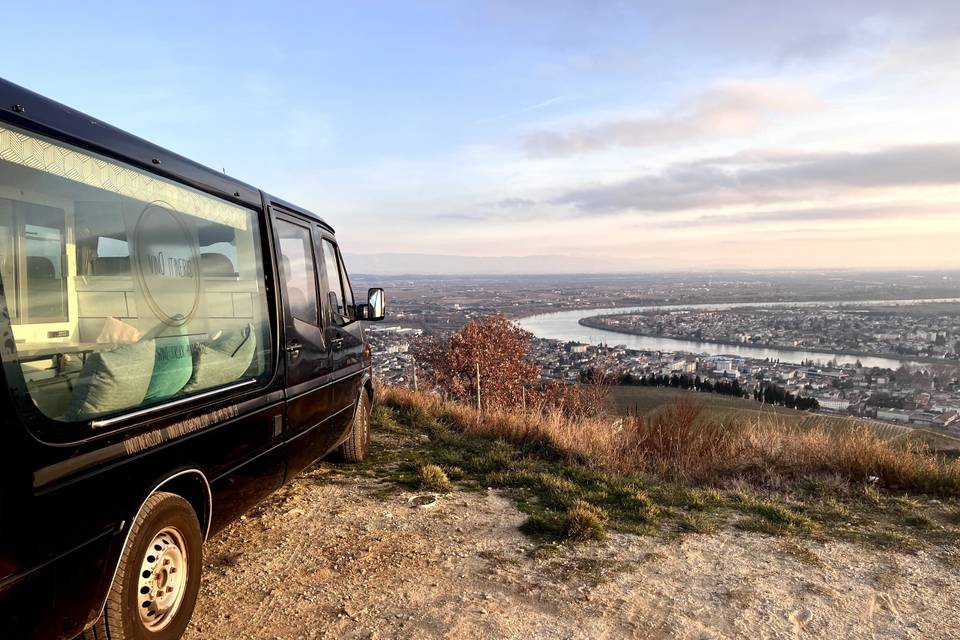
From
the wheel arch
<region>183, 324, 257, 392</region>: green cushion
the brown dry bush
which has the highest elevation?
<region>183, 324, 257, 392</region>: green cushion

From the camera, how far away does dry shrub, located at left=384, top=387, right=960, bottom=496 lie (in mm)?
5695

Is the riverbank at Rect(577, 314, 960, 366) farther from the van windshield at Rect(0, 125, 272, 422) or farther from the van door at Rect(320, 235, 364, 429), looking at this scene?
the van windshield at Rect(0, 125, 272, 422)

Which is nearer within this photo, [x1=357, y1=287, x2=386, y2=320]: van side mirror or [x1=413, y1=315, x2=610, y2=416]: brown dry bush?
[x1=357, y1=287, x2=386, y2=320]: van side mirror

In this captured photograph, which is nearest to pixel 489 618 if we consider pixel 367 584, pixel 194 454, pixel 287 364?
Answer: pixel 367 584

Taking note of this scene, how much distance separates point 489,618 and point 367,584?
0.79 metres

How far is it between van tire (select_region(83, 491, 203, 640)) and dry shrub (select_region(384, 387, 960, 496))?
4.33 meters

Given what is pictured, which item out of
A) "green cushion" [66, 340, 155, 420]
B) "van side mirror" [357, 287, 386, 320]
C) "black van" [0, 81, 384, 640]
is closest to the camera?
"black van" [0, 81, 384, 640]

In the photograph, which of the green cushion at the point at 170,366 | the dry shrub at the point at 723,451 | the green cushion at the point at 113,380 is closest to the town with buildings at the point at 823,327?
the dry shrub at the point at 723,451

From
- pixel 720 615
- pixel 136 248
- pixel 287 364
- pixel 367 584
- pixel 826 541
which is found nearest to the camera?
pixel 136 248

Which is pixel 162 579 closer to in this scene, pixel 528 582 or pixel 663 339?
pixel 528 582

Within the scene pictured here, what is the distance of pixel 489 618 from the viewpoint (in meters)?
3.05

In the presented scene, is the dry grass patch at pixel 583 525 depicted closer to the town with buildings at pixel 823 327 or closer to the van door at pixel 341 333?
the van door at pixel 341 333

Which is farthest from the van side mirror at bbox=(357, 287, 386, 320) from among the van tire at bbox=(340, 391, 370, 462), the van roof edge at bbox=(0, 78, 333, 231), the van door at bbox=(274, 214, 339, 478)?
the van roof edge at bbox=(0, 78, 333, 231)

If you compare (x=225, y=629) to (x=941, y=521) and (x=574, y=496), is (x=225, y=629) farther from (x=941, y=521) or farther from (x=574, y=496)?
(x=941, y=521)
